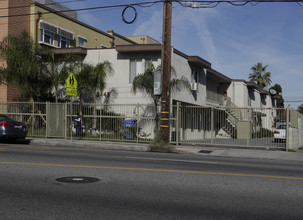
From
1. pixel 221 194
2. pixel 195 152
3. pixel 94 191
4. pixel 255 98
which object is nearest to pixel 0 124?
pixel 195 152

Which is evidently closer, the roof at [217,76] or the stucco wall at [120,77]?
the stucco wall at [120,77]

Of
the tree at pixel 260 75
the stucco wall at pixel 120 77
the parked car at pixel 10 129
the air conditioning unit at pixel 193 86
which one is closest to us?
the parked car at pixel 10 129

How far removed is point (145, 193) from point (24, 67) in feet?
59.5

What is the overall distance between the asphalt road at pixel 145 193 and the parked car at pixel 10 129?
846 cm

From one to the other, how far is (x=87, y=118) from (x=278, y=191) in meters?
14.9

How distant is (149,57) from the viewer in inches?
947

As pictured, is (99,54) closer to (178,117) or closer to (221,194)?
(178,117)

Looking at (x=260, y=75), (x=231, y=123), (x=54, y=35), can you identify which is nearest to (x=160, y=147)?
(x=231, y=123)

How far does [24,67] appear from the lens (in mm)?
22344

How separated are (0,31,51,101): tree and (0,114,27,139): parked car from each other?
5192 mm

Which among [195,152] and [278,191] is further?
[195,152]

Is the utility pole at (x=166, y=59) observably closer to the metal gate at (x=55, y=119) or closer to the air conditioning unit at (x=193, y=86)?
the metal gate at (x=55, y=119)

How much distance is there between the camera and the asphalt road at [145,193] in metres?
5.15

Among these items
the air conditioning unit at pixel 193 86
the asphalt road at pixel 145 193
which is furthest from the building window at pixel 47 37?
the asphalt road at pixel 145 193
